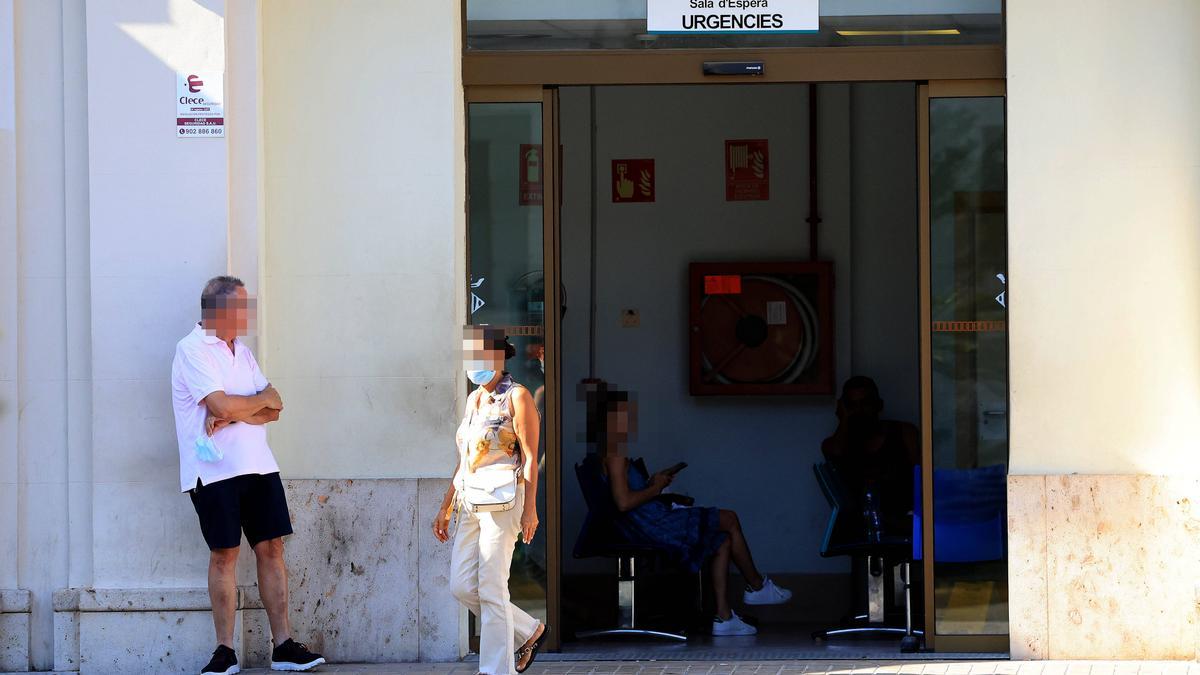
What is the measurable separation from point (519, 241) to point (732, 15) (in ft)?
5.18

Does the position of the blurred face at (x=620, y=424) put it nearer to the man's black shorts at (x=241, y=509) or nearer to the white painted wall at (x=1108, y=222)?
the man's black shorts at (x=241, y=509)

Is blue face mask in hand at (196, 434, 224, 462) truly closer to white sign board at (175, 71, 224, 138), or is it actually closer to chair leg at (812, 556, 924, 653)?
white sign board at (175, 71, 224, 138)

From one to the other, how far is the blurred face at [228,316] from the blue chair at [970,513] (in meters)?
3.52

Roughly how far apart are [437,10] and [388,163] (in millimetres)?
801

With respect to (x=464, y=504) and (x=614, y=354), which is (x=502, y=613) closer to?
(x=464, y=504)

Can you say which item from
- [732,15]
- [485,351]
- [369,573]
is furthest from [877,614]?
[732,15]

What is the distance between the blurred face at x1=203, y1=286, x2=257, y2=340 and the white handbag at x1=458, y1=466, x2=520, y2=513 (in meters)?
1.42

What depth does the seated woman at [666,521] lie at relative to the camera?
8.91 meters

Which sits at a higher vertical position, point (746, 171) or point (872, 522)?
point (746, 171)

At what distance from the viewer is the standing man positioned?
23.1 feet

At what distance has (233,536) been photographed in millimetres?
7066

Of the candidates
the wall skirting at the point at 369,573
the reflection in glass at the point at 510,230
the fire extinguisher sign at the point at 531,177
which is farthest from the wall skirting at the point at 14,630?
the fire extinguisher sign at the point at 531,177

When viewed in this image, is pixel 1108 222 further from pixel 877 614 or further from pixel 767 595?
pixel 767 595

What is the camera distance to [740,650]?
827 cm
